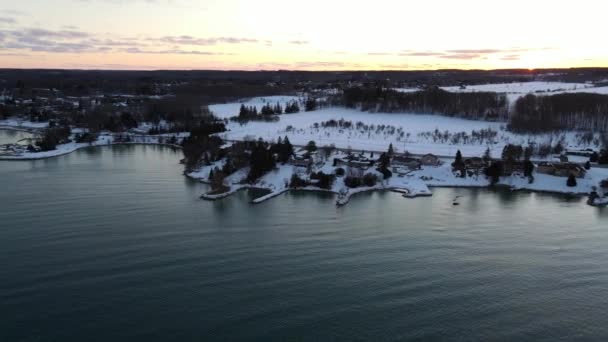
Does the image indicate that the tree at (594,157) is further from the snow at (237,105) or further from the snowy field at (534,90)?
the snow at (237,105)

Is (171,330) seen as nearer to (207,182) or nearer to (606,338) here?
(606,338)

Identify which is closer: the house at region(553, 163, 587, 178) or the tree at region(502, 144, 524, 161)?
the house at region(553, 163, 587, 178)

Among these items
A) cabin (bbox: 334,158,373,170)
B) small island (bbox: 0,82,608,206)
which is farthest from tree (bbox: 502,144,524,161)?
cabin (bbox: 334,158,373,170)

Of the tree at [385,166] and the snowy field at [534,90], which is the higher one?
the snowy field at [534,90]

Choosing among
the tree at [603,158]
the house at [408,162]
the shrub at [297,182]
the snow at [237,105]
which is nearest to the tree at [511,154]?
the tree at [603,158]

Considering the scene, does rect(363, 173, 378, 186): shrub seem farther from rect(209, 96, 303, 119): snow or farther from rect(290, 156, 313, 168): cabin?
rect(209, 96, 303, 119): snow

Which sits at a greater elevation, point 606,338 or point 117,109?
point 117,109

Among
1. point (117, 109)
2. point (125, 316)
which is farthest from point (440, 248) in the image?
point (117, 109)
